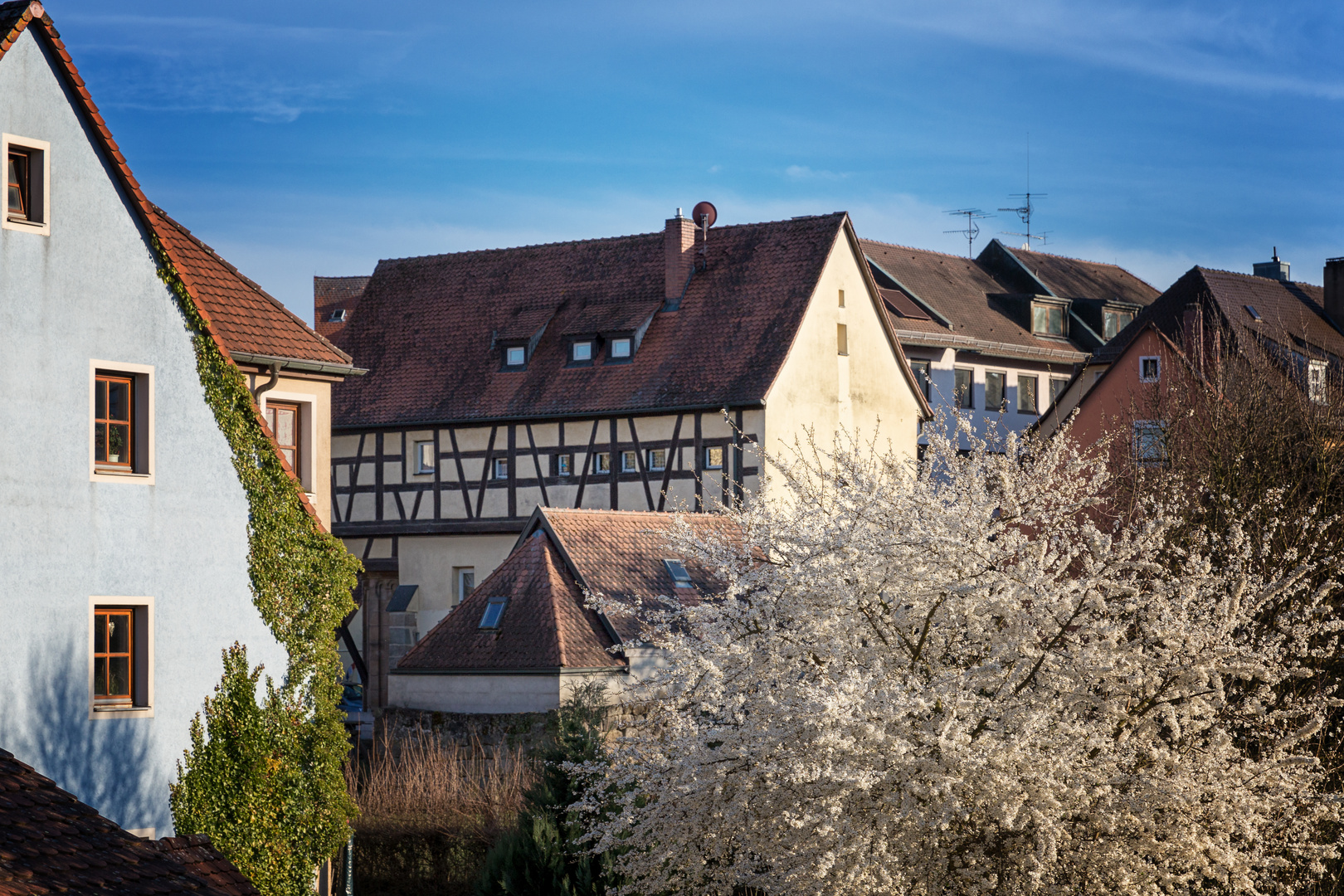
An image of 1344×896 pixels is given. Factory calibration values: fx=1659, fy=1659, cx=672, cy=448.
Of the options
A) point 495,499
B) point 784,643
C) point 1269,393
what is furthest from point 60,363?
point 495,499

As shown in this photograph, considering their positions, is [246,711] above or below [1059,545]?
below

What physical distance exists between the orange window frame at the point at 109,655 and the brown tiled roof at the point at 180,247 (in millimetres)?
2292

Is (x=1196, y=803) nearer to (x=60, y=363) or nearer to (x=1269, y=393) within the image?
(x=60, y=363)

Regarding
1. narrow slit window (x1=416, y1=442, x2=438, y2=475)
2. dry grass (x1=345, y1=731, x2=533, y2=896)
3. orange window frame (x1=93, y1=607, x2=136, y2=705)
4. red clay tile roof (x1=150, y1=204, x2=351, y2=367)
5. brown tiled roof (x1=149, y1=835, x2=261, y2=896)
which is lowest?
dry grass (x1=345, y1=731, x2=533, y2=896)

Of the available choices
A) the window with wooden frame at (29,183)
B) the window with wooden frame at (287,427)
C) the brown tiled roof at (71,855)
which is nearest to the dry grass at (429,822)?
the window with wooden frame at (287,427)

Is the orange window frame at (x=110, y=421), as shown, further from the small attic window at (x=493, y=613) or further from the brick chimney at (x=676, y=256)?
the brick chimney at (x=676, y=256)

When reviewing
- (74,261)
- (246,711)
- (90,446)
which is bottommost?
(246,711)

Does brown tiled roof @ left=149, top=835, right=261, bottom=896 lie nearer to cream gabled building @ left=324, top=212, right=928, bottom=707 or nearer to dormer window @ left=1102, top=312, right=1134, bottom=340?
cream gabled building @ left=324, top=212, right=928, bottom=707

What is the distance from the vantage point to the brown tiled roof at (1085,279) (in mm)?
48375

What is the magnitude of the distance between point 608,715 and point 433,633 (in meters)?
3.83

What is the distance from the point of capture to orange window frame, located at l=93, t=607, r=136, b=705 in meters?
16.0

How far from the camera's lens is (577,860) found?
15086 millimetres

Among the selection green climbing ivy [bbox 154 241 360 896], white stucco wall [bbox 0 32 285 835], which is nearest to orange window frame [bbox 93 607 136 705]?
white stucco wall [bbox 0 32 285 835]

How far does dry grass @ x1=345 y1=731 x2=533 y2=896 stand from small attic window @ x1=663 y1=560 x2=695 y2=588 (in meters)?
4.82
